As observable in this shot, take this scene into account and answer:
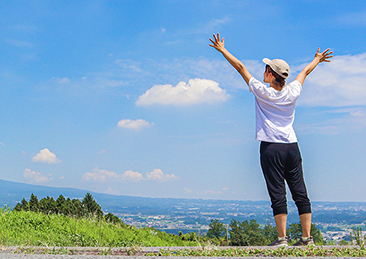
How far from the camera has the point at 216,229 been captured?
31.2ft

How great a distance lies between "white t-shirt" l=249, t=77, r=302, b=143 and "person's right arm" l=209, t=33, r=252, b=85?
0.13 metres

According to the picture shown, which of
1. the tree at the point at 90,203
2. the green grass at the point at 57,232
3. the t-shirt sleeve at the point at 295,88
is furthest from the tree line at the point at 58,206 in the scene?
the t-shirt sleeve at the point at 295,88

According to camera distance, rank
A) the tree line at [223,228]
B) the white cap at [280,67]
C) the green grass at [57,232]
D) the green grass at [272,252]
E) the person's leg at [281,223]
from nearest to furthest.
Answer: the green grass at [272,252], the person's leg at [281,223], the white cap at [280,67], the green grass at [57,232], the tree line at [223,228]

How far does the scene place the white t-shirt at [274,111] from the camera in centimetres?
512

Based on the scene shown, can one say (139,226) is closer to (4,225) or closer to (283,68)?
(4,225)

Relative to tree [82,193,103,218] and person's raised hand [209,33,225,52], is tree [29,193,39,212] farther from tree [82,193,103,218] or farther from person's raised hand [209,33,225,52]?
person's raised hand [209,33,225,52]

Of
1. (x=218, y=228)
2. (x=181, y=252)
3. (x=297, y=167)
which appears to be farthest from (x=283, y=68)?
(x=218, y=228)

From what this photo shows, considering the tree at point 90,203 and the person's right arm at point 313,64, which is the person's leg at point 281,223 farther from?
the tree at point 90,203

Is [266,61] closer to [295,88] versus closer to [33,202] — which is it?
[295,88]

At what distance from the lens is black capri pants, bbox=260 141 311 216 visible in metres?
5.08

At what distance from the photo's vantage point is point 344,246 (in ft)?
15.8

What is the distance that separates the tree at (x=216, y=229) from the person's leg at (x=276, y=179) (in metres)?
4.56

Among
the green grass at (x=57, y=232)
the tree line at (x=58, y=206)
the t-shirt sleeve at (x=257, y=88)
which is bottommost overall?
the green grass at (x=57, y=232)

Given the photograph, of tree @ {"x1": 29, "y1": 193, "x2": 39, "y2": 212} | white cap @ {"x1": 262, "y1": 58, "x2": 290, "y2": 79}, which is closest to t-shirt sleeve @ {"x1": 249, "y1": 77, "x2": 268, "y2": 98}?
white cap @ {"x1": 262, "y1": 58, "x2": 290, "y2": 79}
